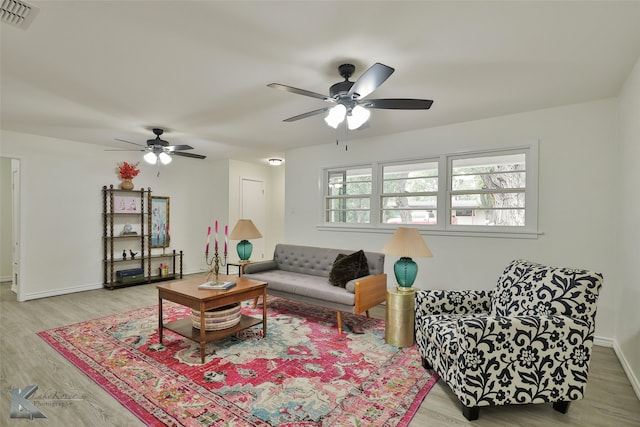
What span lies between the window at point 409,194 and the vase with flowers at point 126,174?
4.44m

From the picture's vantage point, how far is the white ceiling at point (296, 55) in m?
1.87

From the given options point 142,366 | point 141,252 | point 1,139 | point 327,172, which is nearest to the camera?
point 142,366

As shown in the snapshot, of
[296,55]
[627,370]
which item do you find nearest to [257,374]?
[296,55]

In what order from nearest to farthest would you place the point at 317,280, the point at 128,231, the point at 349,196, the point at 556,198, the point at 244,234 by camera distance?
1. the point at 556,198
2. the point at 317,280
3. the point at 244,234
4. the point at 349,196
5. the point at 128,231

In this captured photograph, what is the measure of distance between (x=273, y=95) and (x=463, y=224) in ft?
9.28

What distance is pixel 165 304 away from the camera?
447cm

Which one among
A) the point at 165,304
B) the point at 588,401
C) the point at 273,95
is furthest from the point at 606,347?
the point at 165,304

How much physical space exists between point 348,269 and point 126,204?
176 inches

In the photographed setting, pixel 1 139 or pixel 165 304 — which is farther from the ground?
pixel 1 139

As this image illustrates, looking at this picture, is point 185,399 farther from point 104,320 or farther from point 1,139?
point 1,139

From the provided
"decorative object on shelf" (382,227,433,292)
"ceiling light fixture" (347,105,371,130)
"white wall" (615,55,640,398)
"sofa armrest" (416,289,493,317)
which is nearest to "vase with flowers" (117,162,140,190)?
"ceiling light fixture" (347,105,371,130)

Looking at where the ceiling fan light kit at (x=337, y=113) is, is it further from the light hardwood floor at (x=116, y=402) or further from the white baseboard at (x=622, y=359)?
the white baseboard at (x=622, y=359)

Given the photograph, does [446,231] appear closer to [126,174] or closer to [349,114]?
[349,114]

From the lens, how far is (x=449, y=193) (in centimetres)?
417
